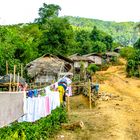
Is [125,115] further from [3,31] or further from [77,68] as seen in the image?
[77,68]

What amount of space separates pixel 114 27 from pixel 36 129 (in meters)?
150

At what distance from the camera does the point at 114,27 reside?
15988 cm

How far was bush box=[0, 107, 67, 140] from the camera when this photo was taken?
36.6 feet

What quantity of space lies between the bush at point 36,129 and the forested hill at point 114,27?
111 metres

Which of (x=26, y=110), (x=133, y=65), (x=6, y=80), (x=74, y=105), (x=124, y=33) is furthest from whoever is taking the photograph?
(x=124, y=33)

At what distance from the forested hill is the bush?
111 m

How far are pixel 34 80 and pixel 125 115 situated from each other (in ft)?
40.3

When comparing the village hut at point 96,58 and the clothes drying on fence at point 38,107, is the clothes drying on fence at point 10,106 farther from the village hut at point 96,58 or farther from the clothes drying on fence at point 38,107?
the village hut at point 96,58

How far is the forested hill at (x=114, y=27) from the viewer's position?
436ft

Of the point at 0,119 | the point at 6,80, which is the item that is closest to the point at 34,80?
the point at 6,80

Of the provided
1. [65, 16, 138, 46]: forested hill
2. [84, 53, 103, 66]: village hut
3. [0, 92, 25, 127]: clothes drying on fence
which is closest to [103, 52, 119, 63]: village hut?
[84, 53, 103, 66]: village hut

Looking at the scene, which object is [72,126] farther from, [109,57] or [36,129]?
[109,57]

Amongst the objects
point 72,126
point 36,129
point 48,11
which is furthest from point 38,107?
point 48,11

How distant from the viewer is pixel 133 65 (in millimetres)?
42969
